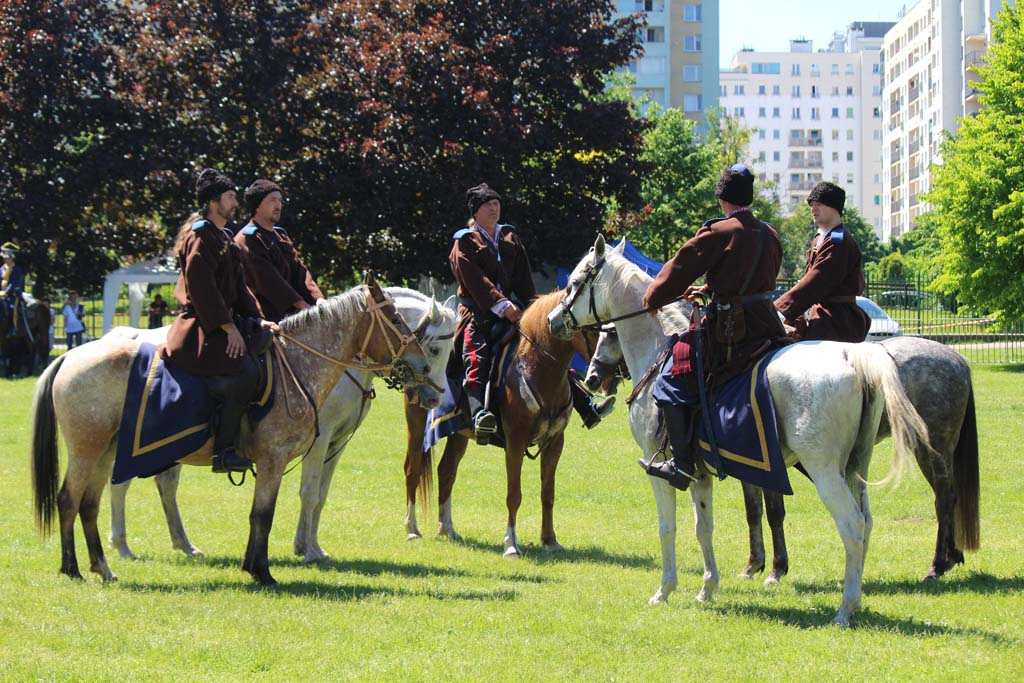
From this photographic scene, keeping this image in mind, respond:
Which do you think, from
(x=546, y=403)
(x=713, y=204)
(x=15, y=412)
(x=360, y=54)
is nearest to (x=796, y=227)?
(x=713, y=204)

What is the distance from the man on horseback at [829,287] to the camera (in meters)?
9.33

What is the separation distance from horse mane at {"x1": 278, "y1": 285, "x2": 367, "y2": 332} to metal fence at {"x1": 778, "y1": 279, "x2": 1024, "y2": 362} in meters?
25.7

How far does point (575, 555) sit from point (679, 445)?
2.58 m

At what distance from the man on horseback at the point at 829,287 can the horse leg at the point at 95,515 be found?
5208 mm

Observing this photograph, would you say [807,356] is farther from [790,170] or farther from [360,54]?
[790,170]

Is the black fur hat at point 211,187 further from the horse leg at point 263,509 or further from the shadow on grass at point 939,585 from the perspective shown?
the shadow on grass at point 939,585

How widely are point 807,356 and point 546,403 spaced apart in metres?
3.19

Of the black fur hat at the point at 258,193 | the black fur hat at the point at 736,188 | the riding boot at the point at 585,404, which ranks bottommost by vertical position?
the riding boot at the point at 585,404

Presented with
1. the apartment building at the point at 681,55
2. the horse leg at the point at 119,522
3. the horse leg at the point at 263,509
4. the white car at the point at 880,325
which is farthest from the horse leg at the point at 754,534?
the apartment building at the point at 681,55

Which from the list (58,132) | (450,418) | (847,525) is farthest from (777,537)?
(58,132)

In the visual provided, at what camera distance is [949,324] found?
1542 inches

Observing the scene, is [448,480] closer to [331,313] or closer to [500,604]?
[331,313]

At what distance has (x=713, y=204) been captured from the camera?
5088cm

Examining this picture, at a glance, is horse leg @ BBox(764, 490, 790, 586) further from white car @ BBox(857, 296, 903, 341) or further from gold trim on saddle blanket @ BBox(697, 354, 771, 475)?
white car @ BBox(857, 296, 903, 341)
